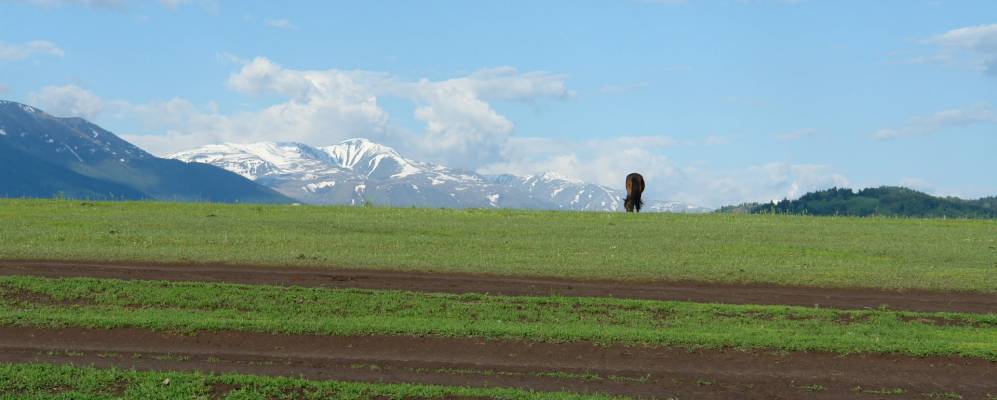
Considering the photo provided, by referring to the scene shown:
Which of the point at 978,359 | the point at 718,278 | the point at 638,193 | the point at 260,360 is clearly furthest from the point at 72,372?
the point at 638,193

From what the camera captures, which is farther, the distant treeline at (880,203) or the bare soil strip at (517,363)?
the distant treeline at (880,203)

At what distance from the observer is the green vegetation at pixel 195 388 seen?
14047mm

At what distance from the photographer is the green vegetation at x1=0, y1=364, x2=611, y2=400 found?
14.0 meters

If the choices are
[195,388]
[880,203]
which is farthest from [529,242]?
[880,203]

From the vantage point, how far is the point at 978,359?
17672mm

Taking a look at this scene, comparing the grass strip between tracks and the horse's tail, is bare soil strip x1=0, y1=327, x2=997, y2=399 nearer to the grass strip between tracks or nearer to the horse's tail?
the grass strip between tracks

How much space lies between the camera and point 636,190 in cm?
5428

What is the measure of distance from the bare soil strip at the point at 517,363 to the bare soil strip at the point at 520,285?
17.5 feet

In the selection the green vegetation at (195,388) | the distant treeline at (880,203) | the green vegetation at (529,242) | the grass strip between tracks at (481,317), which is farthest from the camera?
the distant treeline at (880,203)

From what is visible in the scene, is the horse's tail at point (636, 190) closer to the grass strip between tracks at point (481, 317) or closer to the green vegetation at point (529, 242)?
the green vegetation at point (529, 242)

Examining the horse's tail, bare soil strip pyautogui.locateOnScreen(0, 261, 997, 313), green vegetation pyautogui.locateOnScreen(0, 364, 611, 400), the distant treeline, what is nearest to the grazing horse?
the horse's tail

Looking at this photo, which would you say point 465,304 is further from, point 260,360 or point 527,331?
point 260,360

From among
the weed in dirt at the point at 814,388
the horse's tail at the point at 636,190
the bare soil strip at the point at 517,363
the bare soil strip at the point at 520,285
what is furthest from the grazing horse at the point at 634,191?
the weed in dirt at the point at 814,388

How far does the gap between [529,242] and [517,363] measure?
17334 mm
